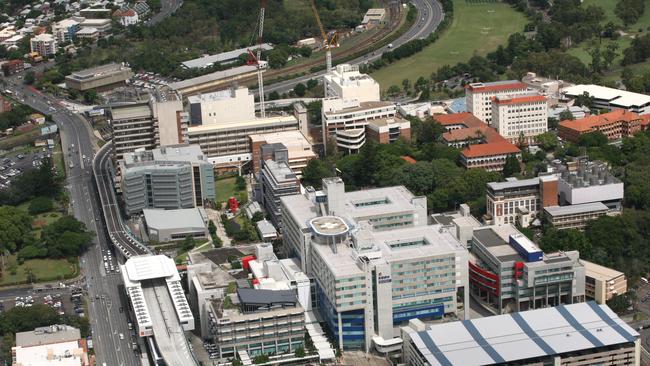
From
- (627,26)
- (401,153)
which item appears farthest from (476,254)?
(627,26)

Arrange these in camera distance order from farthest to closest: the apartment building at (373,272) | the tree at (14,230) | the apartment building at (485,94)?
1. the apartment building at (485,94)
2. the tree at (14,230)
3. the apartment building at (373,272)

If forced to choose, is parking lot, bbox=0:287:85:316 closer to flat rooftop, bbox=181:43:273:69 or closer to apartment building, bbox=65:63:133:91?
apartment building, bbox=65:63:133:91

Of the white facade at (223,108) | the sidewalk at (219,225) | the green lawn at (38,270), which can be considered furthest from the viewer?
the white facade at (223,108)

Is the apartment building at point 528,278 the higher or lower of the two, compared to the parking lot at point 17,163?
higher

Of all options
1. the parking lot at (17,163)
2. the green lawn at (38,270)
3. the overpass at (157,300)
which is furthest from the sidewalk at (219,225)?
the parking lot at (17,163)

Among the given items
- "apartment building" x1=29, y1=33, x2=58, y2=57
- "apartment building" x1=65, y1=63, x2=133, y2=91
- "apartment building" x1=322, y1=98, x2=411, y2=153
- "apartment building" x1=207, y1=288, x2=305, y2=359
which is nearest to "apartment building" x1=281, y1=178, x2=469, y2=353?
"apartment building" x1=207, y1=288, x2=305, y2=359

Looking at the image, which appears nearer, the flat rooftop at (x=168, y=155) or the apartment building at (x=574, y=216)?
the apartment building at (x=574, y=216)

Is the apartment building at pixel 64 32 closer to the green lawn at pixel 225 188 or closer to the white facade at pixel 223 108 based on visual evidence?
the white facade at pixel 223 108

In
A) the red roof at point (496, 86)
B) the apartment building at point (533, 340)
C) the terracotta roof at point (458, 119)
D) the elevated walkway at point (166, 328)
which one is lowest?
the terracotta roof at point (458, 119)
